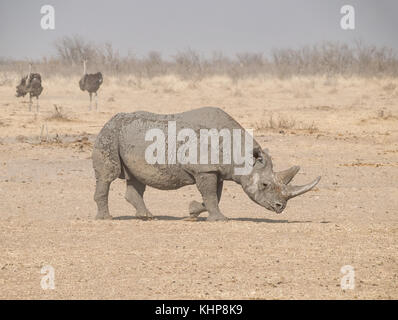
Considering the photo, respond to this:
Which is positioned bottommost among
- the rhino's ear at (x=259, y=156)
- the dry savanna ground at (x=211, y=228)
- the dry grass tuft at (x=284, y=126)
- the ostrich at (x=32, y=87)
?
the dry savanna ground at (x=211, y=228)

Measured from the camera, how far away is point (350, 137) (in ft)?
72.0

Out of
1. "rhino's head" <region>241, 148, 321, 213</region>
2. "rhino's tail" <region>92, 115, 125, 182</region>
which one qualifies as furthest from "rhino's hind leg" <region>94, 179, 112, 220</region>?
"rhino's head" <region>241, 148, 321, 213</region>

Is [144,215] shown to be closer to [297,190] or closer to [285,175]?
[285,175]

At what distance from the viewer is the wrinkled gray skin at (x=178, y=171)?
10664 mm

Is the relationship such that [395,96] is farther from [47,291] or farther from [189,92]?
[47,291]

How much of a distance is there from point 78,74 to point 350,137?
3165cm

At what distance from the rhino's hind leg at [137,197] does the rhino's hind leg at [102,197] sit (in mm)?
307

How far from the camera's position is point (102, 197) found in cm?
1152

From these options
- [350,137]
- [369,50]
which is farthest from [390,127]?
[369,50]

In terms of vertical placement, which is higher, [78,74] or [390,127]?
[78,74]

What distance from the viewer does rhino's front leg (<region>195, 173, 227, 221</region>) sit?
10797mm

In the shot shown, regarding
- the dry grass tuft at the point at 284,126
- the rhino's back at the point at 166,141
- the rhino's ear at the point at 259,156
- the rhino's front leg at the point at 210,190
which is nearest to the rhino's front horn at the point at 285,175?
the rhino's ear at the point at 259,156

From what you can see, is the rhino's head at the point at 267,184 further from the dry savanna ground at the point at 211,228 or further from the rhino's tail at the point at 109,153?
the rhino's tail at the point at 109,153

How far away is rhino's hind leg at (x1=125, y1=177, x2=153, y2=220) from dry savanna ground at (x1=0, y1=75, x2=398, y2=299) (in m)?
0.21
